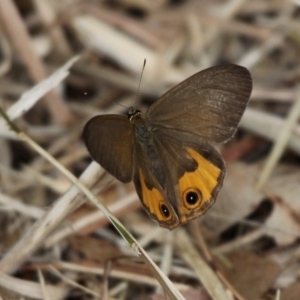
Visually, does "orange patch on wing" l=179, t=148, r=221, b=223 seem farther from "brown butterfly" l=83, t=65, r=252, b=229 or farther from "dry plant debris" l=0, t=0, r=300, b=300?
"dry plant debris" l=0, t=0, r=300, b=300

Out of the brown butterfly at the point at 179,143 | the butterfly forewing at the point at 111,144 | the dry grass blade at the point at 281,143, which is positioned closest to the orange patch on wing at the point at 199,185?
the brown butterfly at the point at 179,143

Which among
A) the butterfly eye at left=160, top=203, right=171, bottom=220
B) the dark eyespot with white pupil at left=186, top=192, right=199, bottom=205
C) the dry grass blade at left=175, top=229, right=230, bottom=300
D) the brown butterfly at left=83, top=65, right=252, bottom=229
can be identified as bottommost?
the dry grass blade at left=175, top=229, right=230, bottom=300

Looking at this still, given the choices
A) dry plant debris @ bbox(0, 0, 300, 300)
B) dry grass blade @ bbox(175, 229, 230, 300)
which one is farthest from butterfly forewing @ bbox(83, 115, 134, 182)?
dry grass blade @ bbox(175, 229, 230, 300)

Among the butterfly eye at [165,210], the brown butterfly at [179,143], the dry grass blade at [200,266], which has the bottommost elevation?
the dry grass blade at [200,266]

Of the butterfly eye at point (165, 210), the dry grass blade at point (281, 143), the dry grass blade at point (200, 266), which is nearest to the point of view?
the butterfly eye at point (165, 210)

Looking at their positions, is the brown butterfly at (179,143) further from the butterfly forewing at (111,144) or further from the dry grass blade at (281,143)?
the dry grass blade at (281,143)

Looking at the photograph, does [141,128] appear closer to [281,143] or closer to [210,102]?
[210,102]
